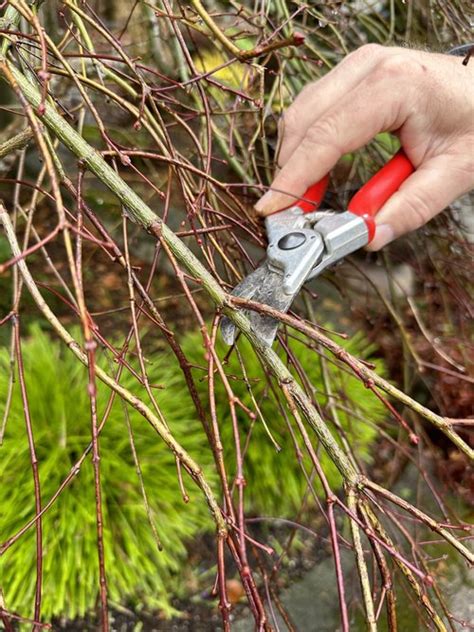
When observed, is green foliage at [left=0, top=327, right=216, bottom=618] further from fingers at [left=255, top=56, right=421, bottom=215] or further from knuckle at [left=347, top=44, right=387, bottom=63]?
knuckle at [left=347, top=44, right=387, bottom=63]

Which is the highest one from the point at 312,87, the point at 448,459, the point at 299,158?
the point at 312,87

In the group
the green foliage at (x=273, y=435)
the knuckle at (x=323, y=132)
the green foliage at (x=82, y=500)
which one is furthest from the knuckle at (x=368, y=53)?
the green foliage at (x=82, y=500)

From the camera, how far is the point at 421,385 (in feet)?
9.48

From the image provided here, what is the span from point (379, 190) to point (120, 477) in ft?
3.79

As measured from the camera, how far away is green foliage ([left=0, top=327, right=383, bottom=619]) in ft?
5.59

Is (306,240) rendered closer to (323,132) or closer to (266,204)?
(266,204)

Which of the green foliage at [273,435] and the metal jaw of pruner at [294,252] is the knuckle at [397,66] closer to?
the metal jaw of pruner at [294,252]

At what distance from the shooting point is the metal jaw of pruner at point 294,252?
4.38 ft

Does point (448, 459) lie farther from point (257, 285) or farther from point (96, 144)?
point (96, 144)

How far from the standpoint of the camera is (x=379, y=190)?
→ 1.63 meters

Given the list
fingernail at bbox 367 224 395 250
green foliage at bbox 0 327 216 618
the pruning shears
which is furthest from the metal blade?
green foliage at bbox 0 327 216 618

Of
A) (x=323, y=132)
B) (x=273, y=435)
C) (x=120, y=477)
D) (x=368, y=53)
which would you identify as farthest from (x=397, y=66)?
(x=120, y=477)

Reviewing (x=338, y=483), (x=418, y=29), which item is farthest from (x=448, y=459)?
(x=418, y=29)

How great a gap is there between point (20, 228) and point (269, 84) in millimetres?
1514
